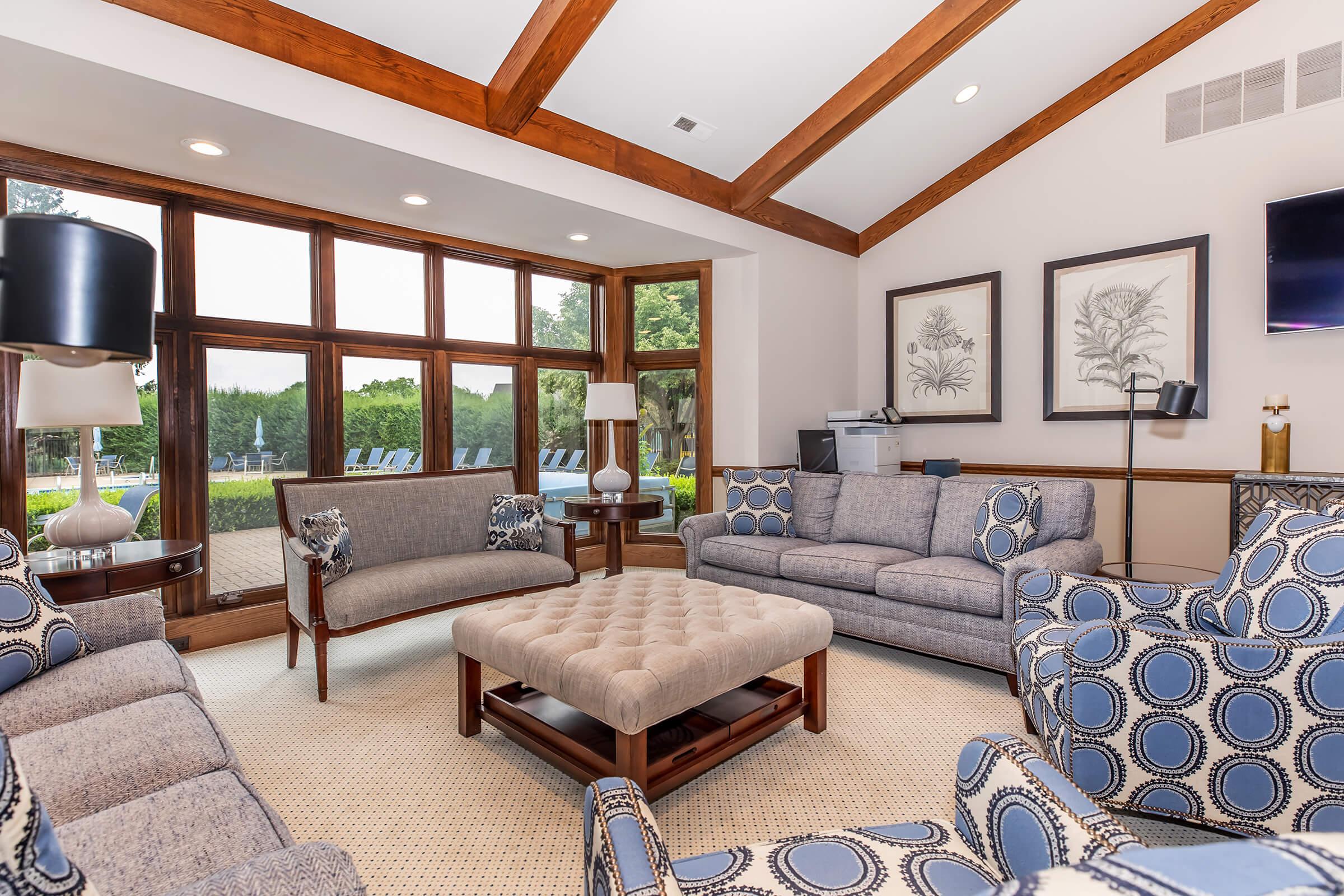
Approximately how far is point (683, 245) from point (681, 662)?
3511 millimetres

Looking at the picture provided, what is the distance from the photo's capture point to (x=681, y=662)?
193 centimetres

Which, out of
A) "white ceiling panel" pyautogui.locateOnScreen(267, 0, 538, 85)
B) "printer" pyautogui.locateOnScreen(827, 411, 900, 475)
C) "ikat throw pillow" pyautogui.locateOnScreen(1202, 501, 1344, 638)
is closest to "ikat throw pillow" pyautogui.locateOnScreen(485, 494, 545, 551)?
"white ceiling panel" pyautogui.locateOnScreen(267, 0, 538, 85)

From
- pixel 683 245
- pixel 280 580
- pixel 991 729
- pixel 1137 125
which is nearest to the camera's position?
pixel 991 729

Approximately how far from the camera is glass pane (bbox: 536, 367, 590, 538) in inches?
203

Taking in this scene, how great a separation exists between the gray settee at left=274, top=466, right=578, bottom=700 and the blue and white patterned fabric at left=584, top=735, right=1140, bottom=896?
229 cm

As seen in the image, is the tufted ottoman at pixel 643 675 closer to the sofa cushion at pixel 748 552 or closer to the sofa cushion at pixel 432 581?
the sofa cushion at pixel 432 581

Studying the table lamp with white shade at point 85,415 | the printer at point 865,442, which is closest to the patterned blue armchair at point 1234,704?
the printer at point 865,442

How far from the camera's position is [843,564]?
3385 millimetres

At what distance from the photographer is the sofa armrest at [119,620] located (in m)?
1.99

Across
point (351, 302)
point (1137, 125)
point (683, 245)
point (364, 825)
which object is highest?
point (1137, 125)

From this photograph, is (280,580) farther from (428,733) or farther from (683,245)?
(683,245)

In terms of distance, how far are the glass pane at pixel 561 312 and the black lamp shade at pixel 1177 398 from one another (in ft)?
12.9

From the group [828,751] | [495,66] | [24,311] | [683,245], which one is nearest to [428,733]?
[828,751]

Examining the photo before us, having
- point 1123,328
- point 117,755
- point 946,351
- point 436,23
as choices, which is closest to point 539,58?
point 436,23
